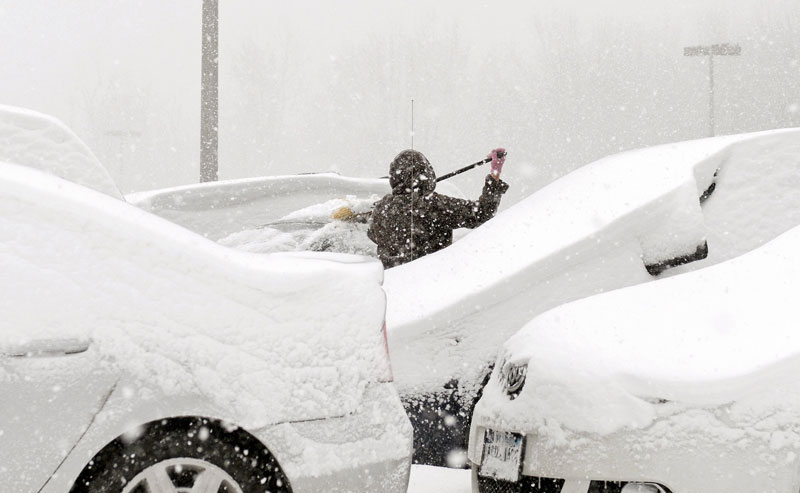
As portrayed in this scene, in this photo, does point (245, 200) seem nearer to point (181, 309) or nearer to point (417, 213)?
point (417, 213)

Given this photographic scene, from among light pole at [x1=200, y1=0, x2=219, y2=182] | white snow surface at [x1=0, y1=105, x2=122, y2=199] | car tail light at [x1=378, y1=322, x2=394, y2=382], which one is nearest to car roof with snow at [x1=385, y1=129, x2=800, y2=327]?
car tail light at [x1=378, y1=322, x2=394, y2=382]

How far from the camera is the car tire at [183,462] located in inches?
101

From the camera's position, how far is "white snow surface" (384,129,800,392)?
3.76m

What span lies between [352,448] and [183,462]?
494 millimetres

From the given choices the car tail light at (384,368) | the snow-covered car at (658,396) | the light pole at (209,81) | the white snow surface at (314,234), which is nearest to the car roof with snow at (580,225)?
the snow-covered car at (658,396)

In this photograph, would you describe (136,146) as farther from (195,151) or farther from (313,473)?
(313,473)

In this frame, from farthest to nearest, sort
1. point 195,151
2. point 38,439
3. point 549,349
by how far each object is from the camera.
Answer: point 195,151
point 549,349
point 38,439

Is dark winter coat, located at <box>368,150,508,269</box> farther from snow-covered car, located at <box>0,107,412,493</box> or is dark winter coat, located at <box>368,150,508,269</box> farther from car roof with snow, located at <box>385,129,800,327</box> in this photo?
snow-covered car, located at <box>0,107,412,493</box>

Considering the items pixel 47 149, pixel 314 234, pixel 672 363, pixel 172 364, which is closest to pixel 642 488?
pixel 672 363

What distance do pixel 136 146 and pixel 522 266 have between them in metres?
50.6

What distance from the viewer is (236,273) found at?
2754 millimetres

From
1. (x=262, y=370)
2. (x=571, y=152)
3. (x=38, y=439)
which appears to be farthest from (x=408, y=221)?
(x=571, y=152)

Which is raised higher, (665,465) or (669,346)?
(669,346)

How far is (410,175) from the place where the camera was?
5570 mm
